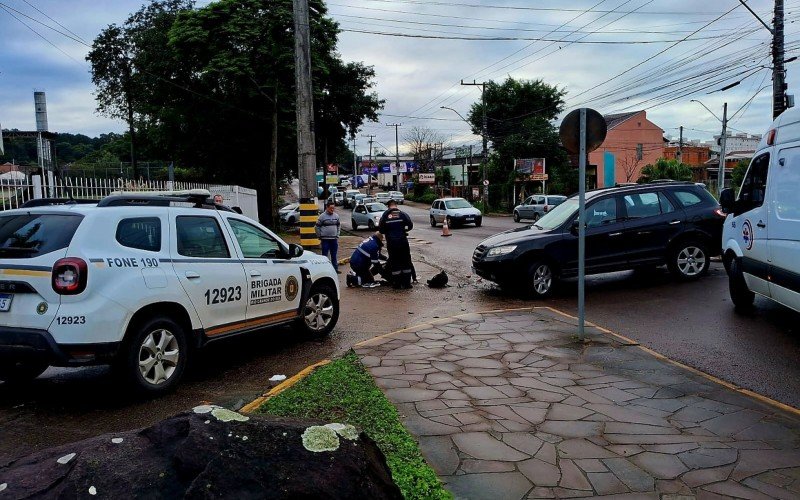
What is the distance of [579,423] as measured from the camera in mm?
4738

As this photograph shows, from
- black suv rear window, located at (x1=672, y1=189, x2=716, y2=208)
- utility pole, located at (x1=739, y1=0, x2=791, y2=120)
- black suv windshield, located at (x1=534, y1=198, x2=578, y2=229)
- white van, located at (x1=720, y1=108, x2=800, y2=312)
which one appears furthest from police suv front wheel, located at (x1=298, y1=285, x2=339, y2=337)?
utility pole, located at (x1=739, y1=0, x2=791, y2=120)

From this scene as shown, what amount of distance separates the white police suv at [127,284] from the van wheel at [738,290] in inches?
259

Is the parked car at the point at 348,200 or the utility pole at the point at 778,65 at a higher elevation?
the utility pole at the point at 778,65

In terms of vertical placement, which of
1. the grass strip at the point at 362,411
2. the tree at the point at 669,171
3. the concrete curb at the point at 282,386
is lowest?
the concrete curb at the point at 282,386

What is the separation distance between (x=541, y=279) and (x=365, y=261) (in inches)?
145

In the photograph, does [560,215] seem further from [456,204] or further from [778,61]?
[456,204]

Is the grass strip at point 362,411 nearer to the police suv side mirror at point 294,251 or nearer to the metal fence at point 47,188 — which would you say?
the police suv side mirror at point 294,251

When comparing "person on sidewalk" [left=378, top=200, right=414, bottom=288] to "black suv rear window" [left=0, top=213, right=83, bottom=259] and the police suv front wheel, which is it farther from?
"black suv rear window" [left=0, top=213, right=83, bottom=259]

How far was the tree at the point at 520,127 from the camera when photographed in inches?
2169

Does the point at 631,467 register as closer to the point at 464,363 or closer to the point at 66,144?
the point at 464,363

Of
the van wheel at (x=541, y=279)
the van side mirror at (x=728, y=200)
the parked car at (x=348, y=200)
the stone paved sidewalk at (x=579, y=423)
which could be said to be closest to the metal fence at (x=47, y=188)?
the stone paved sidewalk at (x=579, y=423)

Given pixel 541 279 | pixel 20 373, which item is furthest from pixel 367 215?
pixel 20 373

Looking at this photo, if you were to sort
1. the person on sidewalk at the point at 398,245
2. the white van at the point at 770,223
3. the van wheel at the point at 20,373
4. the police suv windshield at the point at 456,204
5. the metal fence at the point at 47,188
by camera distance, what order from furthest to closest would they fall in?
the police suv windshield at the point at 456,204, the person on sidewalk at the point at 398,245, the metal fence at the point at 47,188, the white van at the point at 770,223, the van wheel at the point at 20,373

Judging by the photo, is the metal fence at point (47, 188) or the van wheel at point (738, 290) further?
the metal fence at point (47, 188)
